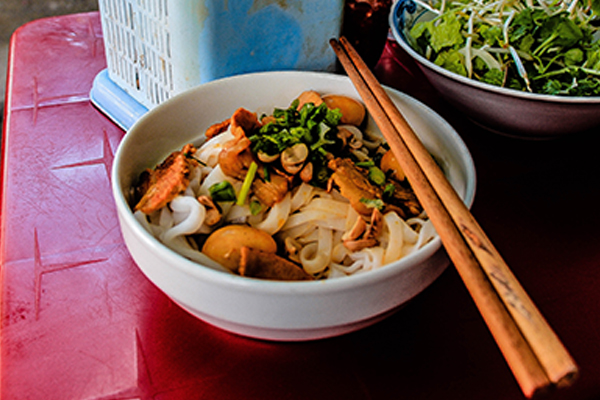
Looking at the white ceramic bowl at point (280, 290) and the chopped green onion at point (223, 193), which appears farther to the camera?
the chopped green onion at point (223, 193)

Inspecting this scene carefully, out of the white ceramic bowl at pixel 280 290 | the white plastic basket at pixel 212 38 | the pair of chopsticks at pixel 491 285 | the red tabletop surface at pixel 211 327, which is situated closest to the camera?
the pair of chopsticks at pixel 491 285

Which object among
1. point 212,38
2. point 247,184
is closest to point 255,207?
point 247,184

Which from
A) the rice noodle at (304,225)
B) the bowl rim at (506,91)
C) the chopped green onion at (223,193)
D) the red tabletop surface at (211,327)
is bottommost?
the red tabletop surface at (211,327)

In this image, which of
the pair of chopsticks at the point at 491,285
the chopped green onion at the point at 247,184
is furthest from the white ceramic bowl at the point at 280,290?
the chopped green onion at the point at 247,184

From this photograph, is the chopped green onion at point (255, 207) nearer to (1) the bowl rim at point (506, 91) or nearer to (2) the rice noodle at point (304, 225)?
(2) the rice noodle at point (304, 225)

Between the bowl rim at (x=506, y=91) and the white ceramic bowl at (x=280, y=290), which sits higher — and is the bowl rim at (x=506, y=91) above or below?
above

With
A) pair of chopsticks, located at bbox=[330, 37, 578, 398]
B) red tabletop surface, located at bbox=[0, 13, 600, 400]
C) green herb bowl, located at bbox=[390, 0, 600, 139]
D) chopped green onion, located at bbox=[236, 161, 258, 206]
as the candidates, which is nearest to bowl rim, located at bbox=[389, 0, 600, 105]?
green herb bowl, located at bbox=[390, 0, 600, 139]

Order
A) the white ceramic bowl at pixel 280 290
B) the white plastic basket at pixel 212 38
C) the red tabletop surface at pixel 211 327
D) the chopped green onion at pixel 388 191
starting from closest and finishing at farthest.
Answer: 1. the white ceramic bowl at pixel 280 290
2. the red tabletop surface at pixel 211 327
3. the chopped green onion at pixel 388 191
4. the white plastic basket at pixel 212 38
